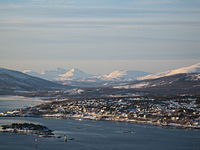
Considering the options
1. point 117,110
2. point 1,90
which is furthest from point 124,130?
point 1,90

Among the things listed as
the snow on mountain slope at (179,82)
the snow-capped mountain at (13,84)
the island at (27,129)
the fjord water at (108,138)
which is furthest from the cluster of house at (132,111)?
the snow-capped mountain at (13,84)

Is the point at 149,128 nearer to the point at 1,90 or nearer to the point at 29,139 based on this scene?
the point at 29,139

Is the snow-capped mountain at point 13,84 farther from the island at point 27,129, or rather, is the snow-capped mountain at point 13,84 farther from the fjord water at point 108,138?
the island at point 27,129

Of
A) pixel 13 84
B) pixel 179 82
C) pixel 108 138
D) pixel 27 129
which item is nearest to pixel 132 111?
pixel 108 138

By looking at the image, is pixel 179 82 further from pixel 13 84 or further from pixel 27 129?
pixel 27 129

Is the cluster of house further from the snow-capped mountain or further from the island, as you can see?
the snow-capped mountain

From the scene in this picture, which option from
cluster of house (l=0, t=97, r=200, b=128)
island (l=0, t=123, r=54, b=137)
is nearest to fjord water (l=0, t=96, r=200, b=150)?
island (l=0, t=123, r=54, b=137)

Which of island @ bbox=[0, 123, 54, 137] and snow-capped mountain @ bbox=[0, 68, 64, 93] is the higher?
snow-capped mountain @ bbox=[0, 68, 64, 93]
